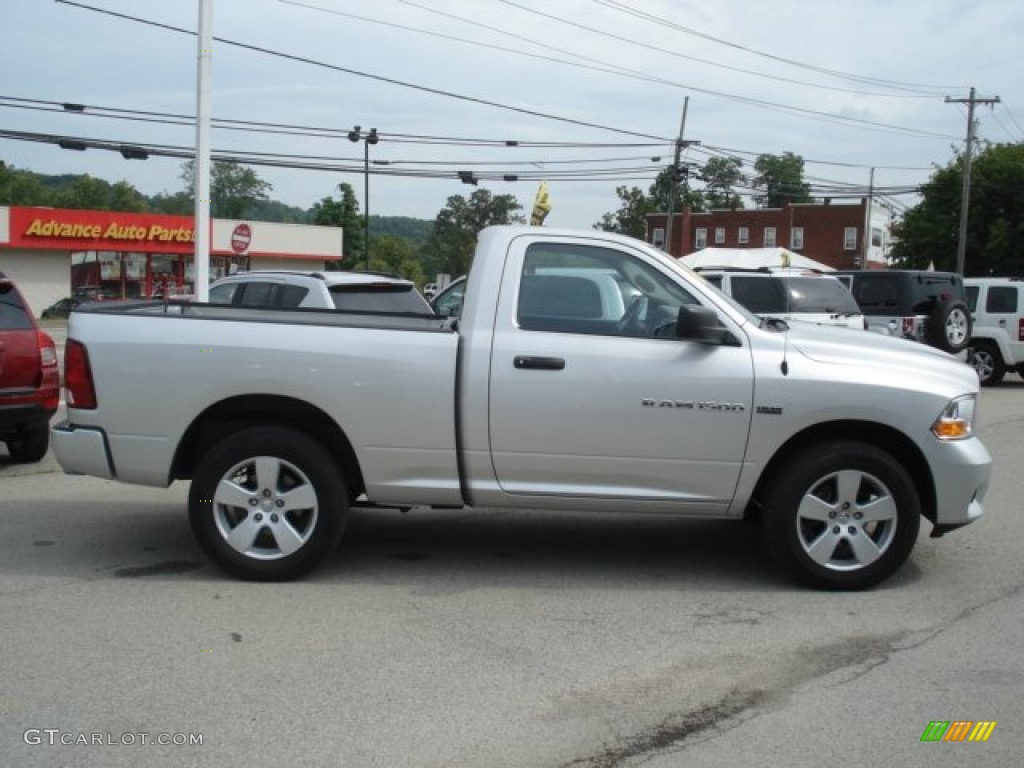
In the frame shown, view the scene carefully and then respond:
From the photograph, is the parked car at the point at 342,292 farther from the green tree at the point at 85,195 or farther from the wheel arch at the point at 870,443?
the green tree at the point at 85,195

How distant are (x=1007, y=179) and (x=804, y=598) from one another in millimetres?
45826

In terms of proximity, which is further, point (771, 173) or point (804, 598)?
point (771, 173)

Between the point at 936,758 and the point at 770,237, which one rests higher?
the point at 770,237

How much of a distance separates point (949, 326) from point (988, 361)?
310cm

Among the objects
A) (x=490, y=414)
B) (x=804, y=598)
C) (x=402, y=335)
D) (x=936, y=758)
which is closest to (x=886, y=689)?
(x=936, y=758)

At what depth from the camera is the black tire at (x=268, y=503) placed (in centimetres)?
572

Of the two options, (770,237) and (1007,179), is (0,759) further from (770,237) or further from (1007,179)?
(770,237)

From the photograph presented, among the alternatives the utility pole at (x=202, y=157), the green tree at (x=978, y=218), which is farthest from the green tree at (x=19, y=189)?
the utility pole at (x=202, y=157)

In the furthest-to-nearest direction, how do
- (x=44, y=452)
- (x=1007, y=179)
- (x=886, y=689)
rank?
1. (x=1007, y=179)
2. (x=44, y=452)
3. (x=886, y=689)

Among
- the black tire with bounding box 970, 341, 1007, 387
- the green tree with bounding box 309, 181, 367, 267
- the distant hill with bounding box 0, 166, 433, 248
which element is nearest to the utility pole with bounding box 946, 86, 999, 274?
the black tire with bounding box 970, 341, 1007, 387

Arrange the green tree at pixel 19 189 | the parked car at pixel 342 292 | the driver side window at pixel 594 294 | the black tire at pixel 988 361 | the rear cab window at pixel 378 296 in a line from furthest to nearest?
the green tree at pixel 19 189, the black tire at pixel 988 361, the rear cab window at pixel 378 296, the parked car at pixel 342 292, the driver side window at pixel 594 294

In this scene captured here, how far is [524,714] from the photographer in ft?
13.7

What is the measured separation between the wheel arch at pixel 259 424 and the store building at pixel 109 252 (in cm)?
3820

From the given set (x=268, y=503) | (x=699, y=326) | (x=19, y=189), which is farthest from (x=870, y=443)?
(x=19, y=189)
